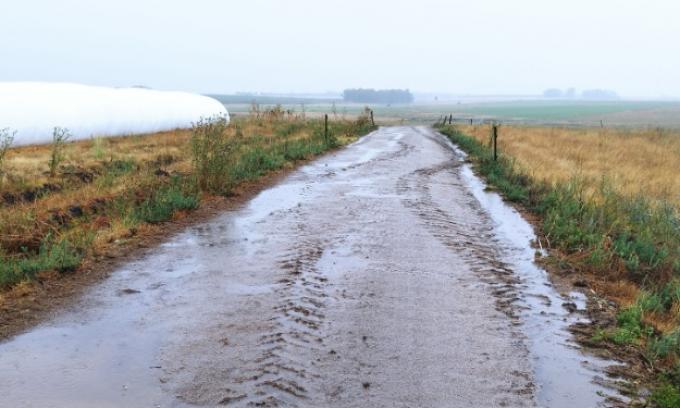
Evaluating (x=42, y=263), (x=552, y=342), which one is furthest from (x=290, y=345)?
(x=42, y=263)

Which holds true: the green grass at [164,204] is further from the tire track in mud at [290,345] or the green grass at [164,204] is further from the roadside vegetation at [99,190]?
the tire track in mud at [290,345]

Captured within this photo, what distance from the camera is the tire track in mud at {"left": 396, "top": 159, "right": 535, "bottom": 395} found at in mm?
6832

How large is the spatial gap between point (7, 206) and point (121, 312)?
7.72m

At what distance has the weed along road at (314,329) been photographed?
4.99 metres

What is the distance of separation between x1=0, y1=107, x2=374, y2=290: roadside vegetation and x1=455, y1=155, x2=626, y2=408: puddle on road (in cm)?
590

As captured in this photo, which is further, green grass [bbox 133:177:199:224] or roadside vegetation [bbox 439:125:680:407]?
green grass [bbox 133:177:199:224]

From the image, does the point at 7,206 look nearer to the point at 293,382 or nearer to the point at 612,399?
the point at 293,382

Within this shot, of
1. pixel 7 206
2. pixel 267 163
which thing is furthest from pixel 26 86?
pixel 7 206

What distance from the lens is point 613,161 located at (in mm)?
25734

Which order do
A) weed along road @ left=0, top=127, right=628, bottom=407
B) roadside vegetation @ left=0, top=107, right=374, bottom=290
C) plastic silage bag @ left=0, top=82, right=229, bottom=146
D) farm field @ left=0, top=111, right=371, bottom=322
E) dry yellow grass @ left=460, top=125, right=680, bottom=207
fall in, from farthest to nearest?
plastic silage bag @ left=0, top=82, right=229, bottom=146 → dry yellow grass @ left=460, top=125, right=680, bottom=207 → roadside vegetation @ left=0, top=107, right=374, bottom=290 → farm field @ left=0, top=111, right=371, bottom=322 → weed along road @ left=0, top=127, right=628, bottom=407

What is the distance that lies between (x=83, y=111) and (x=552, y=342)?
25635 millimetres

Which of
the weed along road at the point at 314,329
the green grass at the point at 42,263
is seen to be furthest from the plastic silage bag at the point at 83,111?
the green grass at the point at 42,263

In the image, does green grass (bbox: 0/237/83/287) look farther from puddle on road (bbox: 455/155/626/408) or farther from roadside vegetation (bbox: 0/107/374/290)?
puddle on road (bbox: 455/155/626/408)

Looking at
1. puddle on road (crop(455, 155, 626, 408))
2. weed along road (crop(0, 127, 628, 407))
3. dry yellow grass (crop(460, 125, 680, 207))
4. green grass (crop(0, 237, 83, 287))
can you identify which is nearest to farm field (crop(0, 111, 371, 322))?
green grass (crop(0, 237, 83, 287))
